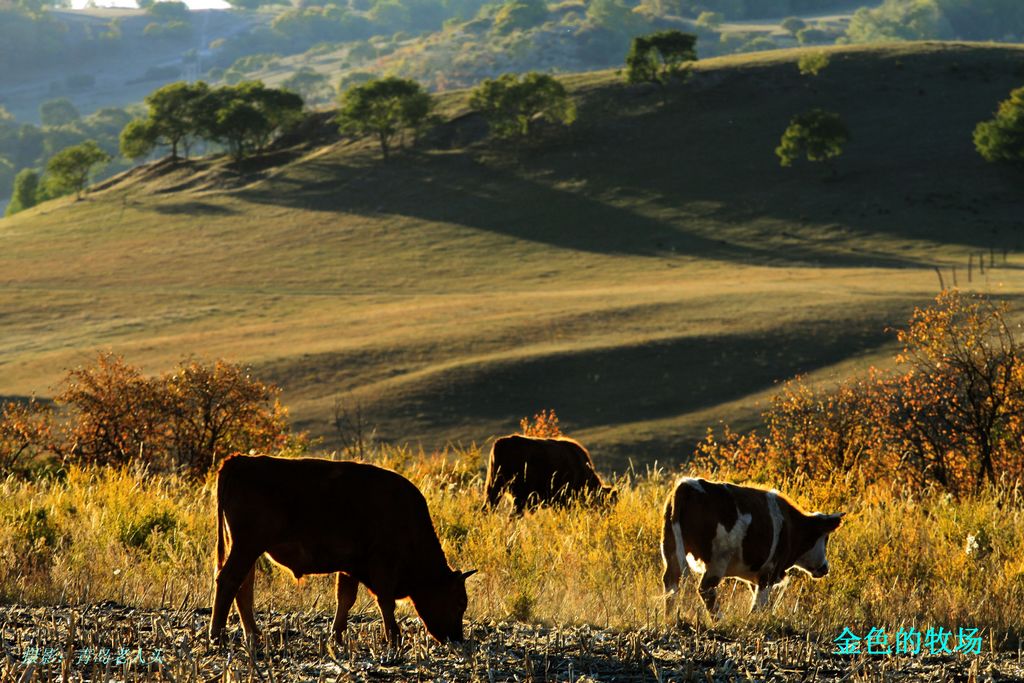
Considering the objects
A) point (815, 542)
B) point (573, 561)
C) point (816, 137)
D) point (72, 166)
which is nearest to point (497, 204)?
point (816, 137)

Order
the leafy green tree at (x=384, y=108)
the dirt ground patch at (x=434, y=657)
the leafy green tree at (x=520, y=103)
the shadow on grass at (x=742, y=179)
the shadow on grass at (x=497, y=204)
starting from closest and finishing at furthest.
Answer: the dirt ground patch at (x=434, y=657), the shadow on grass at (x=497, y=204), the shadow on grass at (x=742, y=179), the leafy green tree at (x=520, y=103), the leafy green tree at (x=384, y=108)

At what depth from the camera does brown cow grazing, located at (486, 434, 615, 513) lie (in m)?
12.9

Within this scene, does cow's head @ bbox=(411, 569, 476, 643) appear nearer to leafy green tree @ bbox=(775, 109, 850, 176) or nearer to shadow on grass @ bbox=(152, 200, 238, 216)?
shadow on grass @ bbox=(152, 200, 238, 216)

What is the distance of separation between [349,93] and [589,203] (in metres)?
39.4

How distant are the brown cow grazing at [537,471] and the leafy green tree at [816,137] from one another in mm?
108093

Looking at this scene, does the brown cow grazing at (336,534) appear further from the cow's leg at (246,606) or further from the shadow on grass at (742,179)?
the shadow on grass at (742,179)

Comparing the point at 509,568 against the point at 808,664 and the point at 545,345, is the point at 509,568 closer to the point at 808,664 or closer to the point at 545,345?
the point at 808,664

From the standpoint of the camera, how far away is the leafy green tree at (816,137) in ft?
379

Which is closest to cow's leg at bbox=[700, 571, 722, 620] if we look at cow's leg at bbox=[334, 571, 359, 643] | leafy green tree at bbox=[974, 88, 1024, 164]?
cow's leg at bbox=[334, 571, 359, 643]

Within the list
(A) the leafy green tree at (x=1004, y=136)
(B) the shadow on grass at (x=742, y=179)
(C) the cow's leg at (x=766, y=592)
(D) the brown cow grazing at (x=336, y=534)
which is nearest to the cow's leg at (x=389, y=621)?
(D) the brown cow grazing at (x=336, y=534)

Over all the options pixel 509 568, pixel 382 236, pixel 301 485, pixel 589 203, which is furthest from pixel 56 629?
pixel 589 203

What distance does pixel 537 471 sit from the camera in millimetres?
13352

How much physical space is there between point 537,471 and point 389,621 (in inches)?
278

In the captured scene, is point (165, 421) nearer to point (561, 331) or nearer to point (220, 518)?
point (220, 518)
